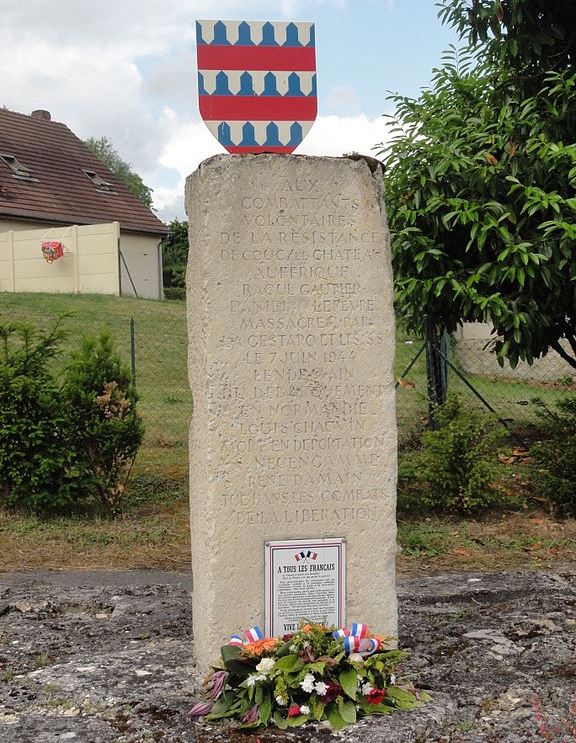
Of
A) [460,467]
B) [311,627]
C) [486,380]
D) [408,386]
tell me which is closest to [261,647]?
[311,627]

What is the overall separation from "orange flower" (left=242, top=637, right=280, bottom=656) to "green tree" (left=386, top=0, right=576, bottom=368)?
138 inches

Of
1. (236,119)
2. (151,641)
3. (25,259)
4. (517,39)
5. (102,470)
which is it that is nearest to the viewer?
(236,119)

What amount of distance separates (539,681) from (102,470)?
409cm

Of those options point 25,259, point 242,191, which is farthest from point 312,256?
point 25,259

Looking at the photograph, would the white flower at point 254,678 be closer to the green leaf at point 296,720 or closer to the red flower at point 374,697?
the green leaf at point 296,720

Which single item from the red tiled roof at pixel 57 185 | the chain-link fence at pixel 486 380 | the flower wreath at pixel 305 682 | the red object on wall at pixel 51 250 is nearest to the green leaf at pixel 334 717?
the flower wreath at pixel 305 682

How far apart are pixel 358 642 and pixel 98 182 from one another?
1011 inches

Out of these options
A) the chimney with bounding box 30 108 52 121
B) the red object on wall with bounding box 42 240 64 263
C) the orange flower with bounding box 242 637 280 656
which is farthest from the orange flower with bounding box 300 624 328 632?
the chimney with bounding box 30 108 52 121

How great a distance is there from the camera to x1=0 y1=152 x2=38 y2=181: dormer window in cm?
2436

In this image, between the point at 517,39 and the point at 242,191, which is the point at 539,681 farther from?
the point at 517,39

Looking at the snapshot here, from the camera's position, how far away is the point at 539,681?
3.64m

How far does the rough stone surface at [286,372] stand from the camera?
3564 mm

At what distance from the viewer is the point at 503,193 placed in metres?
6.57

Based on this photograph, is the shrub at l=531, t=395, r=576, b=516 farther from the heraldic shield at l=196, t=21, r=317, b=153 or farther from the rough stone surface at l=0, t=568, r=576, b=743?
the heraldic shield at l=196, t=21, r=317, b=153
